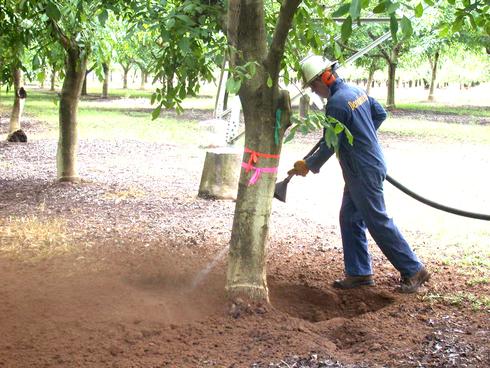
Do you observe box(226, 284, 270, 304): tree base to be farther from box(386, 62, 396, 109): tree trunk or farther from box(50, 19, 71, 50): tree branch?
box(386, 62, 396, 109): tree trunk

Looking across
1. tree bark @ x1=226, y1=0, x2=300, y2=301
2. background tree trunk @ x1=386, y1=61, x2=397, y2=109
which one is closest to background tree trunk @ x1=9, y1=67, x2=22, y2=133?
tree bark @ x1=226, y1=0, x2=300, y2=301

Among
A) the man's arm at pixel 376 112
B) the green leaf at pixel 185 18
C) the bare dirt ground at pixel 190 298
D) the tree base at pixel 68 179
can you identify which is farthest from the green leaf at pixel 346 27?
the tree base at pixel 68 179

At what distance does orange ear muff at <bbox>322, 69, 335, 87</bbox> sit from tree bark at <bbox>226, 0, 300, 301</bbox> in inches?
28.3

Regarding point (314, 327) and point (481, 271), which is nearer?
point (314, 327)

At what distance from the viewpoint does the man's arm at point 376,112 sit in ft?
18.9

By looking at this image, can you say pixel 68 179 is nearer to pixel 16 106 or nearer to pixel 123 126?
pixel 16 106

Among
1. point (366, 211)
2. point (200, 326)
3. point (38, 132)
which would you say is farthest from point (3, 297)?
point (38, 132)

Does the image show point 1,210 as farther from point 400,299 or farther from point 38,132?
point 38,132

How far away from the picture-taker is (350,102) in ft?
17.4

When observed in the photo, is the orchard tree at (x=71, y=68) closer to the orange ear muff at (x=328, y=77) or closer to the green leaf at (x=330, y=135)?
the orange ear muff at (x=328, y=77)

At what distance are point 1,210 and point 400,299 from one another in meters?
5.11

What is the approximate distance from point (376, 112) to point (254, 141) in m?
1.48

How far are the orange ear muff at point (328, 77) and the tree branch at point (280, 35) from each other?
0.83 metres

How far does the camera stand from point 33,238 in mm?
6688
